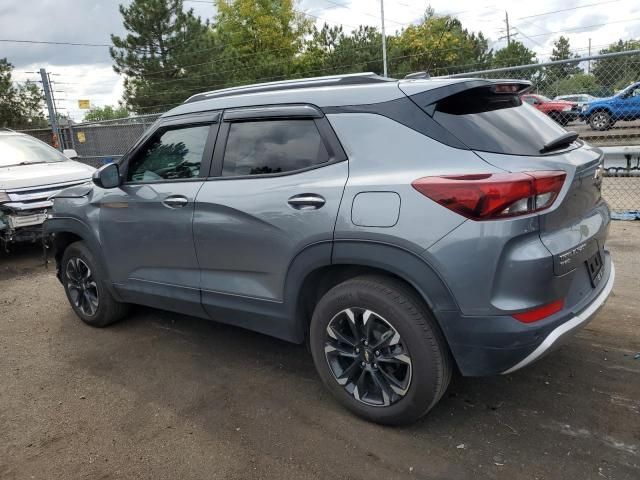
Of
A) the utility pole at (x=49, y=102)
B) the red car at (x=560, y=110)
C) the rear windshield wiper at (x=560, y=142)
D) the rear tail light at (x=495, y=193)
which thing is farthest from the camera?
the utility pole at (x=49, y=102)

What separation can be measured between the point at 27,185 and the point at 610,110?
975 centimetres

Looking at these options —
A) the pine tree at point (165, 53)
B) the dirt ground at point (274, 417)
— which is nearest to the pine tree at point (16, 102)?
the pine tree at point (165, 53)

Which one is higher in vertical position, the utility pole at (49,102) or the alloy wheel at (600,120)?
the utility pole at (49,102)

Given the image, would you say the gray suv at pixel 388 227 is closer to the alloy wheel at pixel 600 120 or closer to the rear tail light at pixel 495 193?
the rear tail light at pixel 495 193

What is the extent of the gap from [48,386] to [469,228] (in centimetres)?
307

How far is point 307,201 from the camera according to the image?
285cm

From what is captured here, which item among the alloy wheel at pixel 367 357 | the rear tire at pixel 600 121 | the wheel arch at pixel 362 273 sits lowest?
the alloy wheel at pixel 367 357

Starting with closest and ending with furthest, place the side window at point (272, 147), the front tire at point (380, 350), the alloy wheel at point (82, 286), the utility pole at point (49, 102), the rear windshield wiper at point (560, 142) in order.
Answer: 1. the front tire at point (380, 350)
2. the rear windshield wiper at point (560, 142)
3. the side window at point (272, 147)
4. the alloy wheel at point (82, 286)
5. the utility pole at point (49, 102)

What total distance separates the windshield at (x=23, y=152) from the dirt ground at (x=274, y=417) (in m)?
4.72

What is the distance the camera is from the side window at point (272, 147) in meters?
2.97

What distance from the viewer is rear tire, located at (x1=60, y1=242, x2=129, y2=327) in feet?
14.4

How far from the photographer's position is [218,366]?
373 centimetres

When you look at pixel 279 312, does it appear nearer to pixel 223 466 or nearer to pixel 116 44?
pixel 223 466

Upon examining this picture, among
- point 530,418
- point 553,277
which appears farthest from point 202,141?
point 530,418
